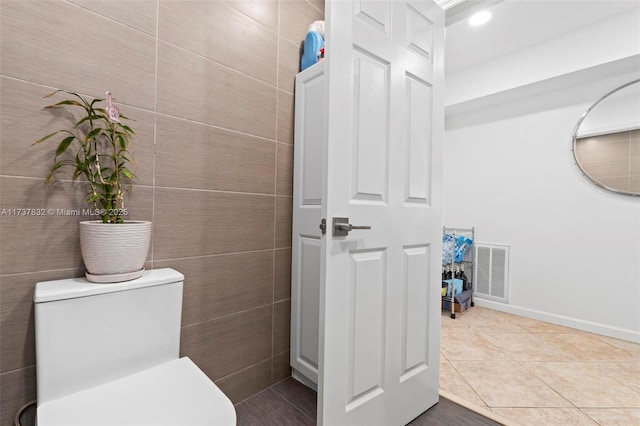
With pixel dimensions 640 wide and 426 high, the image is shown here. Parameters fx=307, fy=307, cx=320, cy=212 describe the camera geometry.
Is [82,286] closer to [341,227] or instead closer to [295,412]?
[341,227]

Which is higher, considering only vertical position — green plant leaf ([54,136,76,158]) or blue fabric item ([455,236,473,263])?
green plant leaf ([54,136,76,158])

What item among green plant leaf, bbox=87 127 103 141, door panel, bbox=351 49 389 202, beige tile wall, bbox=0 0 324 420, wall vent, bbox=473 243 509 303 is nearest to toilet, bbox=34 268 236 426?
beige tile wall, bbox=0 0 324 420

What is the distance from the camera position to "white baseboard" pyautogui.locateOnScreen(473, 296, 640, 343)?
2447mm

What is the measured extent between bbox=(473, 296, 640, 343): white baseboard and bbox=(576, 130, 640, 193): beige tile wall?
1.13 m

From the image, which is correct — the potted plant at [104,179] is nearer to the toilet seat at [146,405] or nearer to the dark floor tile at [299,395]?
A: the toilet seat at [146,405]

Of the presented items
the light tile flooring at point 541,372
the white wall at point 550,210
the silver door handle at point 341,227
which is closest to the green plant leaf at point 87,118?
the silver door handle at point 341,227

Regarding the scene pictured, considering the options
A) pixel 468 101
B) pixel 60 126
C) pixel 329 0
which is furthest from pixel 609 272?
pixel 60 126

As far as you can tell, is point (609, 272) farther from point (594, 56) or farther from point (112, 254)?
point (112, 254)

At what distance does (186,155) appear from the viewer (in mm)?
1319

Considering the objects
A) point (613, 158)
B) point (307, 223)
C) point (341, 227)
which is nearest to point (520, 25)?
point (613, 158)

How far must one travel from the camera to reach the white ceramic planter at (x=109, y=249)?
Result: 98cm

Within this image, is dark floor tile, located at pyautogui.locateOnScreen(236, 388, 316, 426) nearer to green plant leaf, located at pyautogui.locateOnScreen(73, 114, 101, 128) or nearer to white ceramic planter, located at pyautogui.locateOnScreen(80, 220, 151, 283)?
white ceramic planter, located at pyautogui.locateOnScreen(80, 220, 151, 283)

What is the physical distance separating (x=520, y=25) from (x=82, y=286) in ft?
10.9

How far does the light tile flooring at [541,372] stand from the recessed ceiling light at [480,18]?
2.52m
